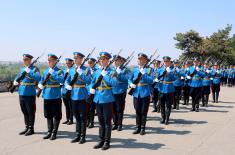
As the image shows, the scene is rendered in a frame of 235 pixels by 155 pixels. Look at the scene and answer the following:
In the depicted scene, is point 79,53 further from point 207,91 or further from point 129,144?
point 207,91

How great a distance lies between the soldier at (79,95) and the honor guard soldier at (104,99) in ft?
1.42

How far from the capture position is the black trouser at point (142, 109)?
7.95 metres

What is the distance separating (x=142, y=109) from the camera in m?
8.00

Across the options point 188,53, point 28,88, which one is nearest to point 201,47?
point 188,53

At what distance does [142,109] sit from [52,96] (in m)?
2.14

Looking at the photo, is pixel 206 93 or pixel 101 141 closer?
pixel 101 141

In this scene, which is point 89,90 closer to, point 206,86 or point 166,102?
point 166,102

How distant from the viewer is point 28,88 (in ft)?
25.5

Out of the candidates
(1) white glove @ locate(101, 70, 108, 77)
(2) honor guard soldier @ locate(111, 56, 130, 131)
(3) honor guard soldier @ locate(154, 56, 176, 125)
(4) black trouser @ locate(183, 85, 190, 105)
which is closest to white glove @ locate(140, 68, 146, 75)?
(2) honor guard soldier @ locate(111, 56, 130, 131)

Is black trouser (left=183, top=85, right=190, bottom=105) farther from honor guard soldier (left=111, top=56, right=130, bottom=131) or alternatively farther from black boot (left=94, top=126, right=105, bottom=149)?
black boot (left=94, top=126, right=105, bottom=149)

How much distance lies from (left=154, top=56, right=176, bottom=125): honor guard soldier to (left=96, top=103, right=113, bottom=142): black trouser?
9.70 ft

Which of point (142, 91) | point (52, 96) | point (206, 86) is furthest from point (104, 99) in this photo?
point (206, 86)

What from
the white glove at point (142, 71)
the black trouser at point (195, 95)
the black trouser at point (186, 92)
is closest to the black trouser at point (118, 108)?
the white glove at point (142, 71)

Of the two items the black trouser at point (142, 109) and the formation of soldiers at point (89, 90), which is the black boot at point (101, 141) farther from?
the black trouser at point (142, 109)
